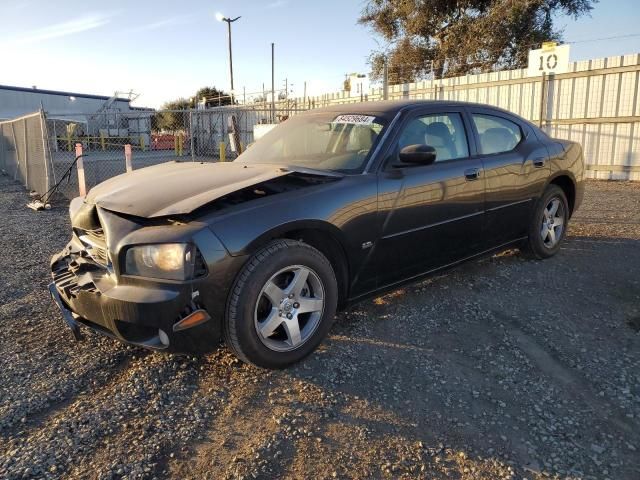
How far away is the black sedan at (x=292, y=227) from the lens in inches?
105

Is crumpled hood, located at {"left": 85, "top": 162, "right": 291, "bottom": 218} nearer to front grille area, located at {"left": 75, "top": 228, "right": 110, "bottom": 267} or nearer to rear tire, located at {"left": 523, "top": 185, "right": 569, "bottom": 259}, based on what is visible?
front grille area, located at {"left": 75, "top": 228, "right": 110, "bottom": 267}

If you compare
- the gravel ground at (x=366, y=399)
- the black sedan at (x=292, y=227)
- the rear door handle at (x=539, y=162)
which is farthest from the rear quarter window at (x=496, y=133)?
the gravel ground at (x=366, y=399)

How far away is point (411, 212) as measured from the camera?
365cm

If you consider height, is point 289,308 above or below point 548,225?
below

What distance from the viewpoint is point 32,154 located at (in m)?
11.4

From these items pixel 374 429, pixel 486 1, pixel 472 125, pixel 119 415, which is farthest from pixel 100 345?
pixel 486 1

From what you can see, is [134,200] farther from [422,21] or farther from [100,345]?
[422,21]

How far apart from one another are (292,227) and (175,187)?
2.67 feet

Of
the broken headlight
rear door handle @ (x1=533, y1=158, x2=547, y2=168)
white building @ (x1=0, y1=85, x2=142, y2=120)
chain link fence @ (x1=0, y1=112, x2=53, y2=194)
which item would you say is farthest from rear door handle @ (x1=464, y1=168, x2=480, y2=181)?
white building @ (x1=0, y1=85, x2=142, y2=120)

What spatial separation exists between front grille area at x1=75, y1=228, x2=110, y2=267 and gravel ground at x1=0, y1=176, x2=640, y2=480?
64 centimetres

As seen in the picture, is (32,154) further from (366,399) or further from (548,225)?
(366,399)

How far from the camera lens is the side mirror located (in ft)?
11.4

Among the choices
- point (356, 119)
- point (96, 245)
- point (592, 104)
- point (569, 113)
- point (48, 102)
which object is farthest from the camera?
point (48, 102)

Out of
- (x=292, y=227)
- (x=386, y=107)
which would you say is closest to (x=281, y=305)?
(x=292, y=227)
